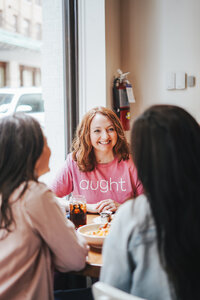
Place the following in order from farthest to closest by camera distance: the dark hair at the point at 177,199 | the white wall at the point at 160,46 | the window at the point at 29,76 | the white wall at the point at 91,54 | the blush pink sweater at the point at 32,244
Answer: the white wall at the point at 160,46 → the white wall at the point at 91,54 → the window at the point at 29,76 → the blush pink sweater at the point at 32,244 → the dark hair at the point at 177,199

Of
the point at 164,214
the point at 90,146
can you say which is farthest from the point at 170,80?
the point at 164,214

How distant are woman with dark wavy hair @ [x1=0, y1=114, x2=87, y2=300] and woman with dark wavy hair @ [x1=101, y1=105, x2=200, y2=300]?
0.22m

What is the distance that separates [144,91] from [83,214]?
162cm

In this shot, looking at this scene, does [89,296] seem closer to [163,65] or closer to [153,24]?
[163,65]

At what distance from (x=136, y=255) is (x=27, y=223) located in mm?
355

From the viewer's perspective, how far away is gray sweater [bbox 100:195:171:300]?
35.0 inches

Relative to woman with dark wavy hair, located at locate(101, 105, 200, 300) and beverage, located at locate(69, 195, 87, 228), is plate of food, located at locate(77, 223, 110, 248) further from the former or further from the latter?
woman with dark wavy hair, located at locate(101, 105, 200, 300)

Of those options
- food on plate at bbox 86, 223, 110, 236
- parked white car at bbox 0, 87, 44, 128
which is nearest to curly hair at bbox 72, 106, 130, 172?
parked white car at bbox 0, 87, 44, 128

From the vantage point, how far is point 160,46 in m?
2.73

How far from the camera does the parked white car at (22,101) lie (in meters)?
1.95

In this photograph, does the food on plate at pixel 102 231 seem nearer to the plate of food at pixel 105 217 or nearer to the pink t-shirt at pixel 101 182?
the plate of food at pixel 105 217

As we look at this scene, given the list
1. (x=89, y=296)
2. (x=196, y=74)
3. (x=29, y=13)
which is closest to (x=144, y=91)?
(x=196, y=74)

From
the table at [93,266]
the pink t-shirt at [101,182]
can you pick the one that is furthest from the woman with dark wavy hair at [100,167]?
the table at [93,266]

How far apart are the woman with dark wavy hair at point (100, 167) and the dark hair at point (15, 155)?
0.88m
